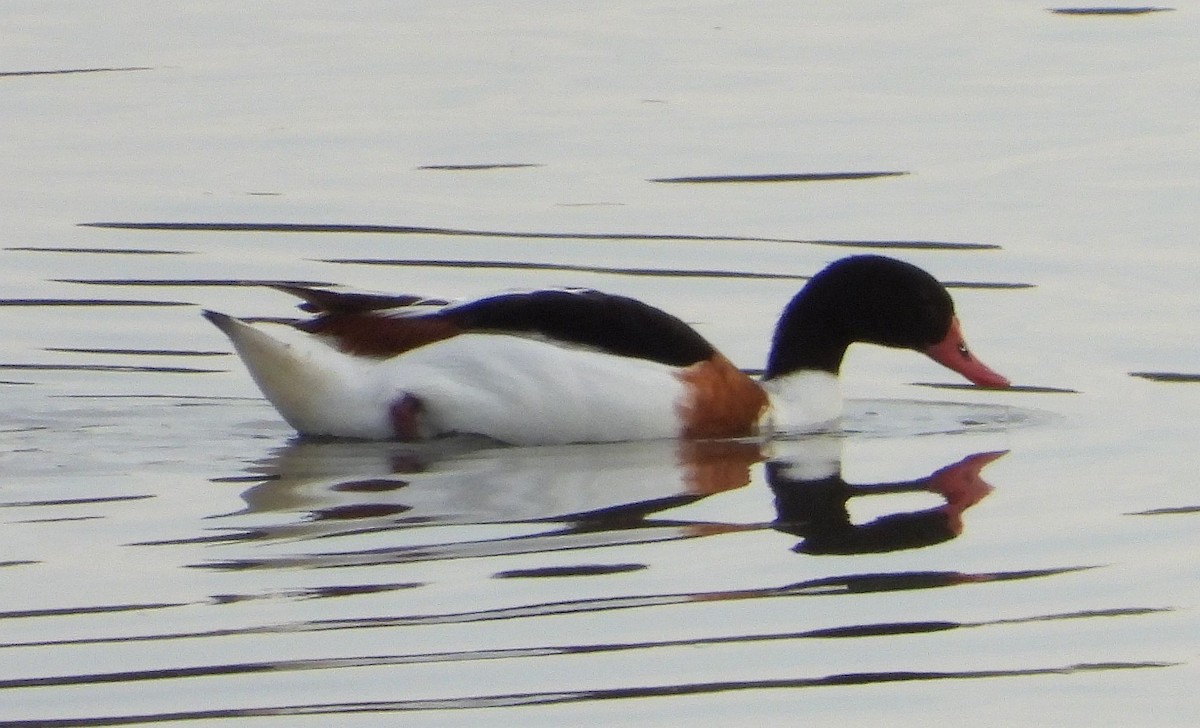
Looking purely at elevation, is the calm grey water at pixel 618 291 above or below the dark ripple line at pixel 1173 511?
above

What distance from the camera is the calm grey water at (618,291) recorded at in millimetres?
7203

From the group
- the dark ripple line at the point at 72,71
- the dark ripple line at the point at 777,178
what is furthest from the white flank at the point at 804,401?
the dark ripple line at the point at 72,71

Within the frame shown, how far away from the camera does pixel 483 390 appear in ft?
33.6

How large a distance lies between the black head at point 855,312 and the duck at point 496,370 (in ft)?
1.85

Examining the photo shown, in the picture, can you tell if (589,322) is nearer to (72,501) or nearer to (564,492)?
(564,492)

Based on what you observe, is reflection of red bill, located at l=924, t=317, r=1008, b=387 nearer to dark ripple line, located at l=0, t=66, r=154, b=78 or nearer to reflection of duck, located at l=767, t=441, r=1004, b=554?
reflection of duck, located at l=767, t=441, r=1004, b=554

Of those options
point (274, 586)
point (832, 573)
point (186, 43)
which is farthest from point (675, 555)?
point (186, 43)

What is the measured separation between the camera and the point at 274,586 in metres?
7.83

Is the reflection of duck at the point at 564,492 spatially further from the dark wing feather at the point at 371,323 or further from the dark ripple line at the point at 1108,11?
the dark ripple line at the point at 1108,11

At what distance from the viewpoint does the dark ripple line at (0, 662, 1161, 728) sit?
21.8ft

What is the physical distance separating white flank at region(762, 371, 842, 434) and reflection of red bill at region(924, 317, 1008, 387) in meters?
0.45

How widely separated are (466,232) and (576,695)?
6.87 meters

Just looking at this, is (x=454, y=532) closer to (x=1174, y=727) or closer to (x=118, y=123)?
(x=1174, y=727)

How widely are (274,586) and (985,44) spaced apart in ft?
38.2
